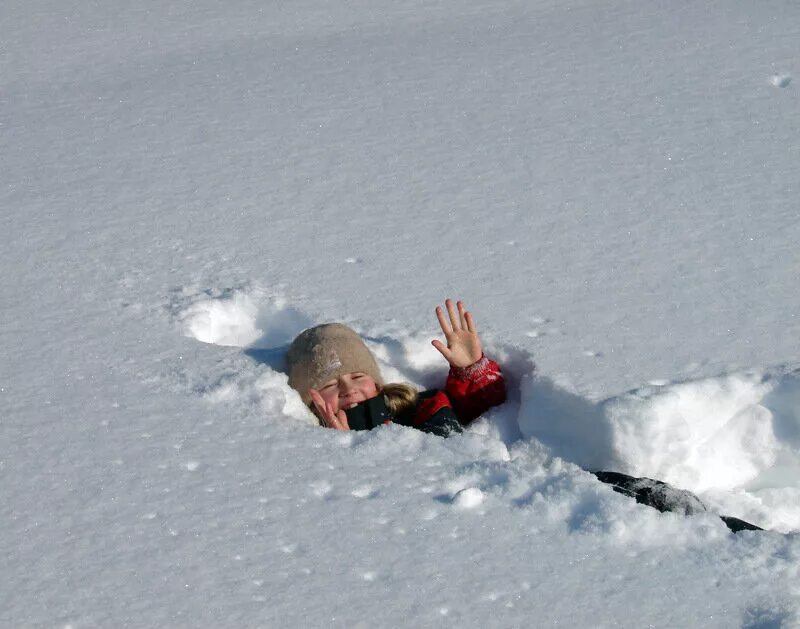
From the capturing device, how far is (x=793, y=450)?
2.71 metres

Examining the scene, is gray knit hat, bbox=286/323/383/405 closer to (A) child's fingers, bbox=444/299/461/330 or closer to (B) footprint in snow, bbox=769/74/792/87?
(A) child's fingers, bbox=444/299/461/330

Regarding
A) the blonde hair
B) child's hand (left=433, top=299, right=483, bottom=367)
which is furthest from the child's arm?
the blonde hair

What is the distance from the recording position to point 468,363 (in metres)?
2.88

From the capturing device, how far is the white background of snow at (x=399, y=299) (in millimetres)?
2021

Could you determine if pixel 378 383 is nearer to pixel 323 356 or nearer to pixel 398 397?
pixel 398 397

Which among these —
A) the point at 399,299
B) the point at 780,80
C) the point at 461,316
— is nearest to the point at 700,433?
the point at 461,316

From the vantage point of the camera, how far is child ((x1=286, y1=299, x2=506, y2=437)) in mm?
2828

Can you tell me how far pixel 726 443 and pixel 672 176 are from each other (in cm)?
125

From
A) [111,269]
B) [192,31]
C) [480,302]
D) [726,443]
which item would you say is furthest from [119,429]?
[192,31]

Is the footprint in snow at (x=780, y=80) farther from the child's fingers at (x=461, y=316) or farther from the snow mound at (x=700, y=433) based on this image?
the child's fingers at (x=461, y=316)

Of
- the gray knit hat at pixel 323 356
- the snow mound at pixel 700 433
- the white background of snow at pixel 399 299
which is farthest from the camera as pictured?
the gray knit hat at pixel 323 356

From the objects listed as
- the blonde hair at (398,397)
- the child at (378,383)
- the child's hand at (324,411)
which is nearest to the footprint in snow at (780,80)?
the child at (378,383)

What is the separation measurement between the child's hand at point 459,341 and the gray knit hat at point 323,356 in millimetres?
218

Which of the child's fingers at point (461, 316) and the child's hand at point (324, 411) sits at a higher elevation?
the child's fingers at point (461, 316)
